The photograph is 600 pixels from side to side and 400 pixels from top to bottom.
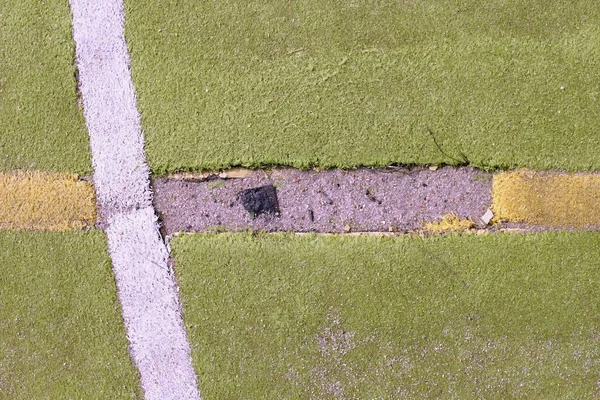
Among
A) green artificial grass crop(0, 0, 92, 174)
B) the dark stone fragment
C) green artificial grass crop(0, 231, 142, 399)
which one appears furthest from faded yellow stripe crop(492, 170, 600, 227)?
green artificial grass crop(0, 0, 92, 174)

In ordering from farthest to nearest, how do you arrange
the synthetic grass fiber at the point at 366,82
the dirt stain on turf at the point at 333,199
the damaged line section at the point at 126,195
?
the damaged line section at the point at 126,195 < the dirt stain on turf at the point at 333,199 < the synthetic grass fiber at the point at 366,82

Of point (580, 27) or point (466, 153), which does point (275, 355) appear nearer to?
point (466, 153)

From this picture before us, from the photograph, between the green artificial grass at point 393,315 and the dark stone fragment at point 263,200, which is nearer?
the green artificial grass at point 393,315

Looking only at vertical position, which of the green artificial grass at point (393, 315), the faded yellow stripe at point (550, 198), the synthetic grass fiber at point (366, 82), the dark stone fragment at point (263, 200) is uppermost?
the synthetic grass fiber at point (366, 82)

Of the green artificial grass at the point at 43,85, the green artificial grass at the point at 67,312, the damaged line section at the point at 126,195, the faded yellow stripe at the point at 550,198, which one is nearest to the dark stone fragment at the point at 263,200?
the damaged line section at the point at 126,195

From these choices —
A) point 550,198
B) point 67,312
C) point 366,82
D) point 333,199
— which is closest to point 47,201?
point 67,312

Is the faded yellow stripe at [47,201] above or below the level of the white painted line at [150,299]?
above

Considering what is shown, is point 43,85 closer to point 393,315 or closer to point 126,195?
point 126,195

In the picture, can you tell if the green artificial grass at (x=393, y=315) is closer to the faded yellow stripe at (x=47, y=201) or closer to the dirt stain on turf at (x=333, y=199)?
the dirt stain on turf at (x=333, y=199)

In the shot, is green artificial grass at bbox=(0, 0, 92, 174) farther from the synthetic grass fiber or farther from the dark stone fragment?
the dark stone fragment
